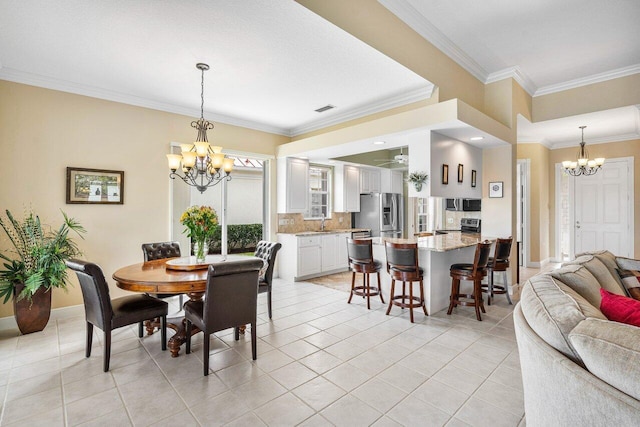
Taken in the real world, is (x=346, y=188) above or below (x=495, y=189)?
above

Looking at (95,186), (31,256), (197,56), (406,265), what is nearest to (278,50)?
(197,56)

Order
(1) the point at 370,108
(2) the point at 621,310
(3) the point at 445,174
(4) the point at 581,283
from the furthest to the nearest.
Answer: (1) the point at 370,108 < (3) the point at 445,174 < (4) the point at 581,283 < (2) the point at 621,310

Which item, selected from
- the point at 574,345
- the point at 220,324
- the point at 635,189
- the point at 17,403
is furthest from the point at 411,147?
the point at 635,189

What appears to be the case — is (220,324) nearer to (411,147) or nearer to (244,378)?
(244,378)

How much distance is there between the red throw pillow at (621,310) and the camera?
142cm

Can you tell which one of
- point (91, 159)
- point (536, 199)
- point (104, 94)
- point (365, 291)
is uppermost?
point (104, 94)

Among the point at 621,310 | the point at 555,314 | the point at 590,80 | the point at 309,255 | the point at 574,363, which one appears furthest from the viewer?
the point at 309,255

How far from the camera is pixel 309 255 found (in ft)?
19.8

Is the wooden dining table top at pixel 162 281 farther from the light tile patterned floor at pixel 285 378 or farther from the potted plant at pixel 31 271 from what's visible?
the potted plant at pixel 31 271

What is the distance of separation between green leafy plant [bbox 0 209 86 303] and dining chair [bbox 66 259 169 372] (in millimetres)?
877

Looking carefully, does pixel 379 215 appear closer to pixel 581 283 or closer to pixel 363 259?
pixel 363 259

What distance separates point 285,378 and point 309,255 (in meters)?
3.56

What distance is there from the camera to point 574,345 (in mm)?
1162

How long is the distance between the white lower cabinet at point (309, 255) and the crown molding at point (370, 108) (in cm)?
209
